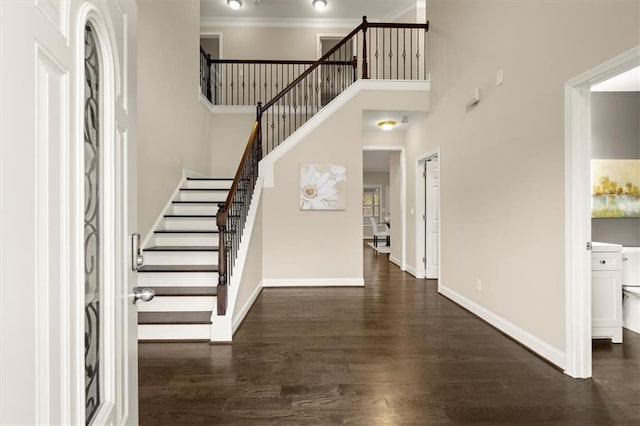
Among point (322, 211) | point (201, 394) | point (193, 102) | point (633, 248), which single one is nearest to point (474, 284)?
point (633, 248)

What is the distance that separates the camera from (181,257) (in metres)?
3.90

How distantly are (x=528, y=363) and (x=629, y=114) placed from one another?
321 centimetres

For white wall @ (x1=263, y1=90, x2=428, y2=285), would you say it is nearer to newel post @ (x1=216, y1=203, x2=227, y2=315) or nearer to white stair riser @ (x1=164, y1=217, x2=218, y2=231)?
white stair riser @ (x1=164, y1=217, x2=218, y2=231)

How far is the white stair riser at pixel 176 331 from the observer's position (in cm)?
317

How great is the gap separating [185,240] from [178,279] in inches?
28.8

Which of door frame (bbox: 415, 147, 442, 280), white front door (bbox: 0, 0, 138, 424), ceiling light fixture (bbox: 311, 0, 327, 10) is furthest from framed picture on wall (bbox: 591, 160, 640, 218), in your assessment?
ceiling light fixture (bbox: 311, 0, 327, 10)

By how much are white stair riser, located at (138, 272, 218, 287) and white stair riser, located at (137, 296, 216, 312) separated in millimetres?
260

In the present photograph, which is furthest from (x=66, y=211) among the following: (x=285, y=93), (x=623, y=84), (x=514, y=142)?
(x=285, y=93)

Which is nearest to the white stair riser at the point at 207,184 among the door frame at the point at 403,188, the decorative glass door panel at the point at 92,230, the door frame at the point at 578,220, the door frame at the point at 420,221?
the door frame at the point at 403,188

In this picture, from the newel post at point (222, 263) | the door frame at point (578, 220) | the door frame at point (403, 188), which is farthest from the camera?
the door frame at point (403, 188)

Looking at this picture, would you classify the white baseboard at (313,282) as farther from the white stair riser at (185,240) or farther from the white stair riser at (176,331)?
the white stair riser at (176,331)

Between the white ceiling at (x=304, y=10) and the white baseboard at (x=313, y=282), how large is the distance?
5.92 m

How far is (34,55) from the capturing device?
0.63 meters

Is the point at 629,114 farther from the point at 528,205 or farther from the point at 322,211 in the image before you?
the point at 322,211
